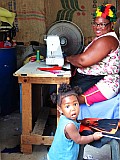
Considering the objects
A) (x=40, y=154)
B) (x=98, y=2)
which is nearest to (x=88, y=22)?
(x=98, y=2)

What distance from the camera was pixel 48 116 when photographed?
14.0 feet

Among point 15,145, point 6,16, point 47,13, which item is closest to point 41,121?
point 15,145

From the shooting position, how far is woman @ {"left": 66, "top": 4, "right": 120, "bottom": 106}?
2.85 metres

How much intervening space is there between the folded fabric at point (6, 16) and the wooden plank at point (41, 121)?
137 cm

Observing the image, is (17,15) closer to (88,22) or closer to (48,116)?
(88,22)

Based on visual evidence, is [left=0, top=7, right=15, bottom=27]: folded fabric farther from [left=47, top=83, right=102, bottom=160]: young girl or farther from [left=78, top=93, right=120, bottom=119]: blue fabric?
[left=47, top=83, right=102, bottom=160]: young girl

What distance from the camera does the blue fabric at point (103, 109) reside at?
275 centimetres

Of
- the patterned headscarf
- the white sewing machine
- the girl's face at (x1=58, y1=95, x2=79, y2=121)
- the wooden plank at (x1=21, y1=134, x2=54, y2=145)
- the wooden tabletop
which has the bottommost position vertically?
the wooden plank at (x1=21, y1=134, x2=54, y2=145)

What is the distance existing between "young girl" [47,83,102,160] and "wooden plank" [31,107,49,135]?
3.40ft

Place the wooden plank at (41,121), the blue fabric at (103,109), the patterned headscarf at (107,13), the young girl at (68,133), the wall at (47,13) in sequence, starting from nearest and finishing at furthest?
1. the young girl at (68,133)
2. the blue fabric at (103,109)
3. the patterned headscarf at (107,13)
4. the wooden plank at (41,121)
5. the wall at (47,13)

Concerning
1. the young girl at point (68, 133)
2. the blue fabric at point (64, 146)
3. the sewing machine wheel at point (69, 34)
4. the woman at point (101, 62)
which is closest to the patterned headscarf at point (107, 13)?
the woman at point (101, 62)

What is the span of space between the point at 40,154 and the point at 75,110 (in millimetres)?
1235

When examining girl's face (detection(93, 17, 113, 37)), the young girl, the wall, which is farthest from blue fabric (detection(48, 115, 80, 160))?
the wall

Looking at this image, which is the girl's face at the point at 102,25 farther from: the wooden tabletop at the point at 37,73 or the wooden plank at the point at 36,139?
the wooden plank at the point at 36,139
